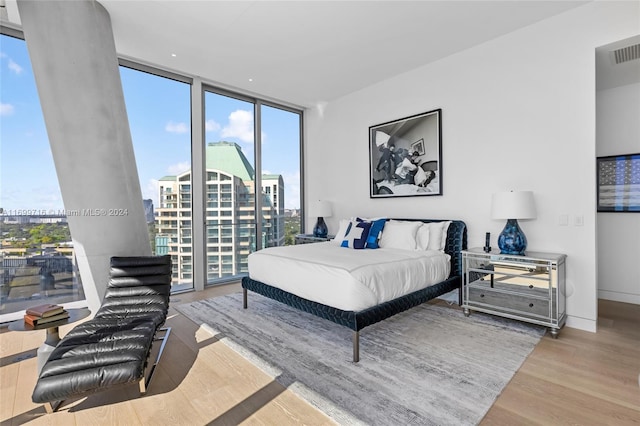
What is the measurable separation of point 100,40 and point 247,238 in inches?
134

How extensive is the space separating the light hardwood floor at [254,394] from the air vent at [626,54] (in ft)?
9.00

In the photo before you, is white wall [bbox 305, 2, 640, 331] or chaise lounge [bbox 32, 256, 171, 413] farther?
white wall [bbox 305, 2, 640, 331]

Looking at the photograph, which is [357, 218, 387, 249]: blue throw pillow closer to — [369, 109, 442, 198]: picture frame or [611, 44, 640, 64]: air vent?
[369, 109, 442, 198]: picture frame

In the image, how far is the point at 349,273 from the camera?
2.68m

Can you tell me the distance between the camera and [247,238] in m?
5.57

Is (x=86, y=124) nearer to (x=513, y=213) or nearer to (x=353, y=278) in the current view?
(x=353, y=278)

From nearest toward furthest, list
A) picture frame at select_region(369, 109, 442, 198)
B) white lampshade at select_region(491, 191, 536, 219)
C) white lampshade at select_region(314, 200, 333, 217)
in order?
1. white lampshade at select_region(491, 191, 536, 219)
2. picture frame at select_region(369, 109, 442, 198)
3. white lampshade at select_region(314, 200, 333, 217)

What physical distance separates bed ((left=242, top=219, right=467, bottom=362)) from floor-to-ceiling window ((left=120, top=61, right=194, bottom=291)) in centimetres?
165

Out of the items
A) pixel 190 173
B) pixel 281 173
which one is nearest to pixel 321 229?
pixel 281 173

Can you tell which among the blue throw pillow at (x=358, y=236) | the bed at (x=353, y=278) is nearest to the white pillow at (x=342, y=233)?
the blue throw pillow at (x=358, y=236)

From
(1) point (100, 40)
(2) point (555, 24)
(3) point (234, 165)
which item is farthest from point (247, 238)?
(2) point (555, 24)

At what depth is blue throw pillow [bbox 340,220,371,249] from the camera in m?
4.09

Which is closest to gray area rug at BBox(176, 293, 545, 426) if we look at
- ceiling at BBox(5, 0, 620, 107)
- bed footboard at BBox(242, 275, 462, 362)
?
bed footboard at BBox(242, 275, 462, 362)

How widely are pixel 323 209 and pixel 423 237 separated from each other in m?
2.07
